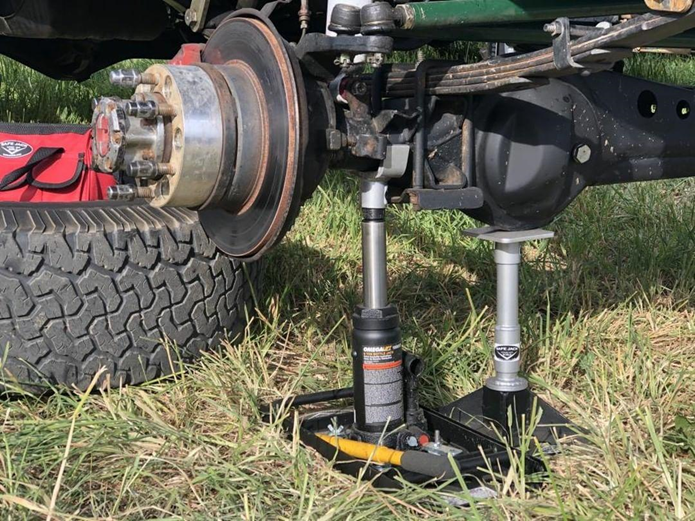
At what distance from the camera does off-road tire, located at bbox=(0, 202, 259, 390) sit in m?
1.96

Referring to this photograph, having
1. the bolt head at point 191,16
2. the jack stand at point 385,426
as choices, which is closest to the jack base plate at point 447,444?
the jack stand at point 385,426

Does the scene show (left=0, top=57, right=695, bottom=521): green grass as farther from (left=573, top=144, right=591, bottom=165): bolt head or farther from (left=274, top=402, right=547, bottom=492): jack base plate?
(left=573, top=144, right=591, bottom=165): bolt head

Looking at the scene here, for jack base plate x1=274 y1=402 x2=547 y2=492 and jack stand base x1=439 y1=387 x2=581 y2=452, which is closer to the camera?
jack base plate x1=274 y1=402 x2=547 y2=492

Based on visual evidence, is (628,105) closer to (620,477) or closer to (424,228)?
(620,477)

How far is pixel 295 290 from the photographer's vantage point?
2.56m

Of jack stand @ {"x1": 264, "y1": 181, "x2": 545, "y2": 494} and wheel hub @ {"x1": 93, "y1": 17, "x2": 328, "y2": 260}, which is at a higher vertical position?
wheel hub @ {"x1": 93, "y1": 17, "x2": 328, "y2": 260}

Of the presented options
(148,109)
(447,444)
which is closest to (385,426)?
(447,444)

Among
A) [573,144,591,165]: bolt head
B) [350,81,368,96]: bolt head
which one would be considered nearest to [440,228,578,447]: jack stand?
[573,144,591,165]: bolt head

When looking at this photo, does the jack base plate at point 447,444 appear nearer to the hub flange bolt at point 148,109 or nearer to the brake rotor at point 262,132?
the brake rotor at point 262,132

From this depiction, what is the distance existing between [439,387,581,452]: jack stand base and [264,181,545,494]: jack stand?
8cm

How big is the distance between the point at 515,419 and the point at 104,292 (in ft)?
2.88

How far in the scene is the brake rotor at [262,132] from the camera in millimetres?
1466

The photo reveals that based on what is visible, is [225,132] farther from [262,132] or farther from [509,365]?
[509,365]

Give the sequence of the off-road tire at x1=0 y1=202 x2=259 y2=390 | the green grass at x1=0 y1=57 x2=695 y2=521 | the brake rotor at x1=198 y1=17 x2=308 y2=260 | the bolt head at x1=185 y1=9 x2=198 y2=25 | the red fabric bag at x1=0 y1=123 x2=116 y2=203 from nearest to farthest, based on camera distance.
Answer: the brake rotor at x1=198 y1=17 x2=308 y2=260, the green grass at x1=0 y1=57 x2=695 y2=521, the off-road tire at x1=0 y1=202 x2=259 y2=390, the bolt head at x1=185 y1=9 x2=198 y2=25, the red fabric bag at x1=0 y1=123 x2=116 y2=203
